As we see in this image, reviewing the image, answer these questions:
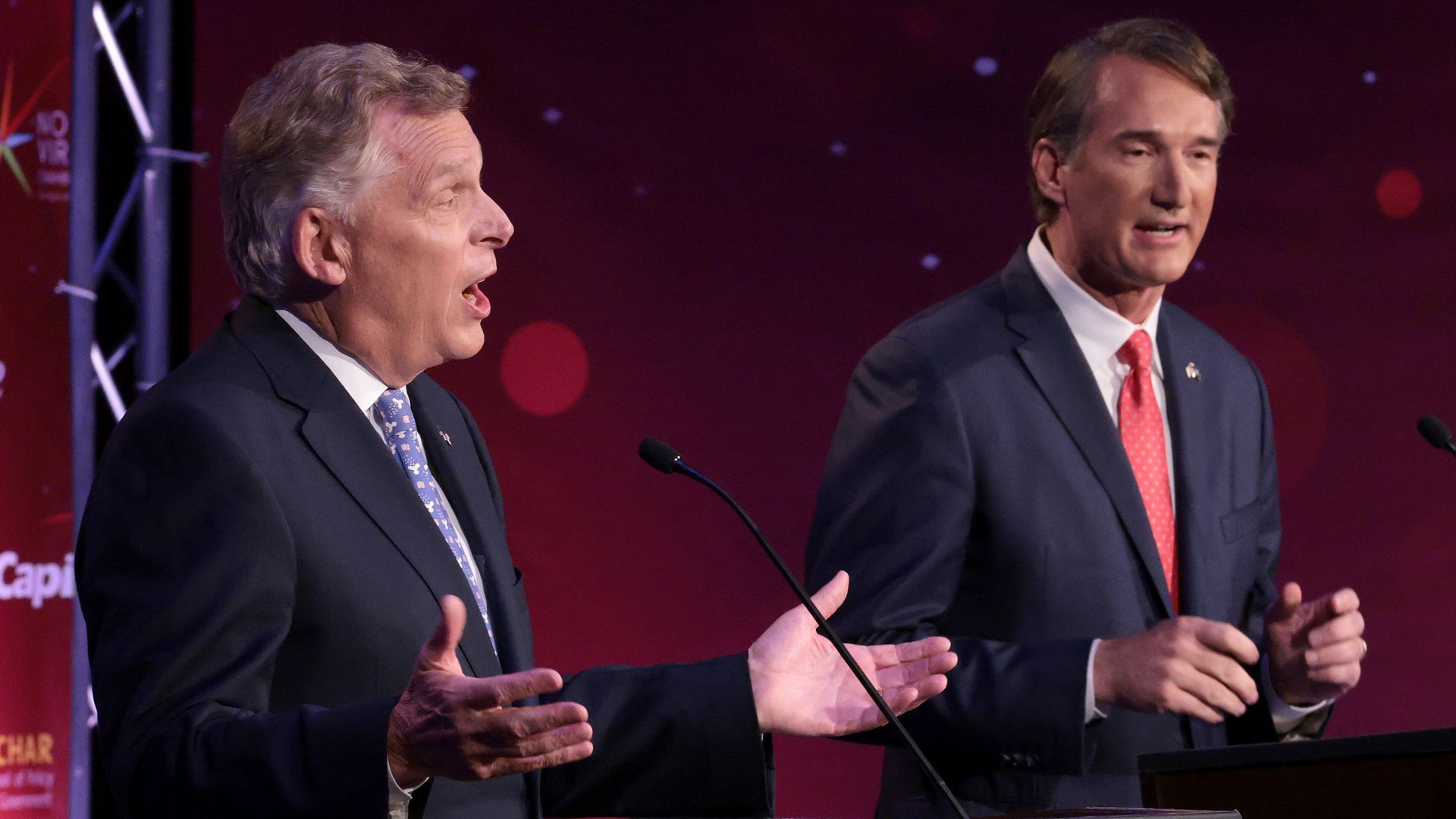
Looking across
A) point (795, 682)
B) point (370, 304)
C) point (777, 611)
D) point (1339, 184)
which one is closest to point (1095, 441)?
point (795, 682)

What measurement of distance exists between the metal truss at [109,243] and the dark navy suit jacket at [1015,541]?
145cm

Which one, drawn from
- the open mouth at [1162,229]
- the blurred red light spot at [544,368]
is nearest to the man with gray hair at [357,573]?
the open mouth at [1162,229]

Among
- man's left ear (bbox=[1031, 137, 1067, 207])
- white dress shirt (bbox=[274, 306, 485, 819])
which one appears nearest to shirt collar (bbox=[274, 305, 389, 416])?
white dress shirt (bbox=[274, 306, 485, 819])

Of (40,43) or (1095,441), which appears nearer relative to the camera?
(1095,441)

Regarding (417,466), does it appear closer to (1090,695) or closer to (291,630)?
(291,630)

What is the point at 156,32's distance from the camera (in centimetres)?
329

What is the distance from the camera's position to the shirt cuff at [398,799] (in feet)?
5.08

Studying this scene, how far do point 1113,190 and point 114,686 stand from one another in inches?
70.6

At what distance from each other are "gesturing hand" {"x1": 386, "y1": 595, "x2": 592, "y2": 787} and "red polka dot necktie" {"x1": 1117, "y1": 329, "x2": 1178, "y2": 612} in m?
1.41

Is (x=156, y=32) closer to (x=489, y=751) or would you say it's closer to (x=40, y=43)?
(x=40, y=43)

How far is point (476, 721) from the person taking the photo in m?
1.42

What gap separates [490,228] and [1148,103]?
1291mm

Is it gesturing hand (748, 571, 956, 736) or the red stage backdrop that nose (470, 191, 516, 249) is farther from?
the red stage backdrop

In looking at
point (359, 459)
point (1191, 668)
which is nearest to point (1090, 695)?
point (1191, 668)
